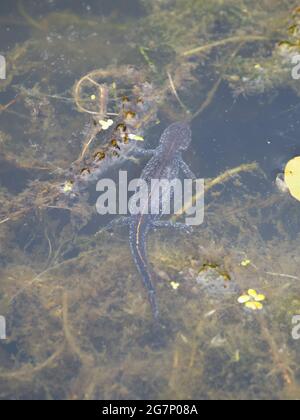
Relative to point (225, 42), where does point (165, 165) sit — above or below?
below

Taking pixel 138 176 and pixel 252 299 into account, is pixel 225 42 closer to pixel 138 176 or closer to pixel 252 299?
pixel 138 176

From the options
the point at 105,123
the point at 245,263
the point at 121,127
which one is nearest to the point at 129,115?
the point at 121,127

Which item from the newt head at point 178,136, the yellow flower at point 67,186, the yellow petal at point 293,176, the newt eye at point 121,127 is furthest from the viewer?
the newt head at point 178,136

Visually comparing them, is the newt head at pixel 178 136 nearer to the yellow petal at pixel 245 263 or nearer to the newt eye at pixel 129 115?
the newt eye at pixel 129 115

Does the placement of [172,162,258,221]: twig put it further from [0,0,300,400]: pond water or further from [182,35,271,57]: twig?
[182,35,271,57]: twig

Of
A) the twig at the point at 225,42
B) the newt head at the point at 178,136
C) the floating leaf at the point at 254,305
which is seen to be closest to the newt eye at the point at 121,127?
the newt head at the point at 178,136

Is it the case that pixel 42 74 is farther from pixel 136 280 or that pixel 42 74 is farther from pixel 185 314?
pixel 185 314
